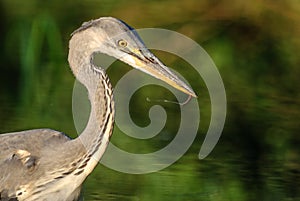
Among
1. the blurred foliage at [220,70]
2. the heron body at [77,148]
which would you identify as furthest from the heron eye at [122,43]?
the blurred foliage at [220,70]

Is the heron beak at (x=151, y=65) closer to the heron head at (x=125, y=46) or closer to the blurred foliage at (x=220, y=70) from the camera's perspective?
the heron head at (x=125, y=46)

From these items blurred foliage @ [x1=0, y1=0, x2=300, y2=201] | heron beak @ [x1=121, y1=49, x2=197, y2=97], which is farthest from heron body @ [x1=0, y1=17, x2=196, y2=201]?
blurred foliage @ [x1=0, y1=0, x2=300, y2=201]

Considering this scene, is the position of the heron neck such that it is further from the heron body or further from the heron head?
the heron head

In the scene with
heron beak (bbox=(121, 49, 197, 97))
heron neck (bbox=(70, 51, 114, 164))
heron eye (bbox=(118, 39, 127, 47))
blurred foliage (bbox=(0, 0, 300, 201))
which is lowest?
blurred foliage (bbox=(0, 0, 300, 201))

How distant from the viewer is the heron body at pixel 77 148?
4.77m

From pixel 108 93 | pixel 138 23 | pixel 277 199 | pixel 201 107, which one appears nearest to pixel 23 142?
pixel 108 93

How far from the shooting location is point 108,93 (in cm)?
475

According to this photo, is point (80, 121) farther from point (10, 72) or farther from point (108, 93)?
point (108, 93)

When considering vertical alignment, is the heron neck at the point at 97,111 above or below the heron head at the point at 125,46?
below

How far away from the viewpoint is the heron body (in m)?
4.77

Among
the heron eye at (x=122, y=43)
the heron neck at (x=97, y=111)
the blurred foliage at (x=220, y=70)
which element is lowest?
the blurred foliage at (x=220, y=70)

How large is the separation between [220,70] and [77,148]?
2.86 metres

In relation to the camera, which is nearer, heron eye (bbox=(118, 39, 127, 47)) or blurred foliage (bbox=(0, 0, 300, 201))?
heron eye (bbox=(118, 39, 127, 47))

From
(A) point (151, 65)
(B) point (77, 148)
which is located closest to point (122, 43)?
(A) point (151, 65)
